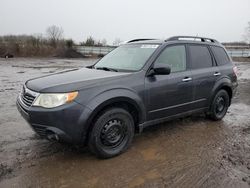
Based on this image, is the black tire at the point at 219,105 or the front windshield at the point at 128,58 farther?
the black tire at the point at 219,105

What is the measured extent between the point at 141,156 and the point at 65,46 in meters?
39.4

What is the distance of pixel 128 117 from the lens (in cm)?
372

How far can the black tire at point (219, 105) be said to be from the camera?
208 inches

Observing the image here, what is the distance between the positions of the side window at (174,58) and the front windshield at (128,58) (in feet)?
0.70

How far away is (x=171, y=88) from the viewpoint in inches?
165

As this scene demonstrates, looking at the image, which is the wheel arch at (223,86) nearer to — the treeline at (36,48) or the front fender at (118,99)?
the front fender at (118,99)

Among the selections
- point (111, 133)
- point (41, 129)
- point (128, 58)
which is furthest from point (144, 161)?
point (128, 58)

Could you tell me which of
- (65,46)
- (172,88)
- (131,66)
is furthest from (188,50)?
(65,46)

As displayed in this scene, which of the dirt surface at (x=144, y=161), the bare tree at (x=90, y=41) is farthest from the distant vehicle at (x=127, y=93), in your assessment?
the bare tree at (x=90, y=41)

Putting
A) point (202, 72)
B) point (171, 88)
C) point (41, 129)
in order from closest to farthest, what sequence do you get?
point (41, 129), point (171, 88), point (202, 72)

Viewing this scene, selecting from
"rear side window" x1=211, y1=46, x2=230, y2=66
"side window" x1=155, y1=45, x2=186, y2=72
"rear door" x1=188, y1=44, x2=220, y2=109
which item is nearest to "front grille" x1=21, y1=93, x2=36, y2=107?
"side window" x1=155, y1=45, x2=186, y2=72

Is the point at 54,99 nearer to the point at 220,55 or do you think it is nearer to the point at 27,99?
the point at 27,99

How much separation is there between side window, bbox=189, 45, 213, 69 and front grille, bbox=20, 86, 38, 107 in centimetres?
297

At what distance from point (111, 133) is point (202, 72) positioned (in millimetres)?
2348
